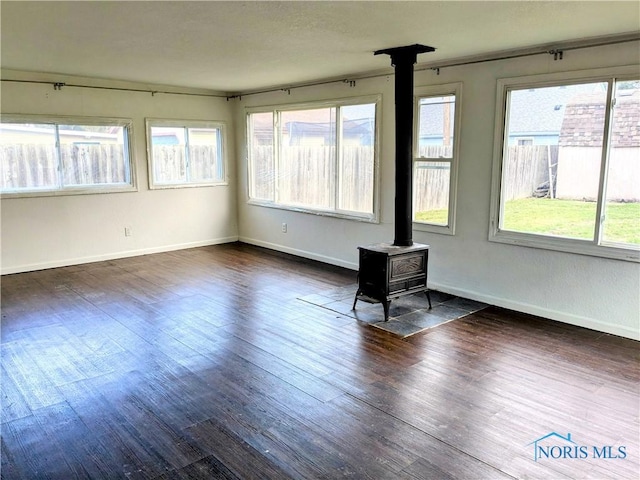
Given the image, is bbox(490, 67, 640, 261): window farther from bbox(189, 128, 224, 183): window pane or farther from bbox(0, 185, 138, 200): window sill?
bbox(0, 185, 138, 200): window sill

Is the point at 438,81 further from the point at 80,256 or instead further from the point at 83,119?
the point at 80,256

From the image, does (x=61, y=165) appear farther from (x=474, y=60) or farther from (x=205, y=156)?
(x=474, y=60)

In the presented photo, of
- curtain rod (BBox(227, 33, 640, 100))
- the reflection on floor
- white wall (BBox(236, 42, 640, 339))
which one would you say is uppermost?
curtain rod (BBox(227, 33, 640, 100))

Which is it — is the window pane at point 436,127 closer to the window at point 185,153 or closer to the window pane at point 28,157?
the window at point 185,153

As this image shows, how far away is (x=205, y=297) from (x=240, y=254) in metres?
2.07

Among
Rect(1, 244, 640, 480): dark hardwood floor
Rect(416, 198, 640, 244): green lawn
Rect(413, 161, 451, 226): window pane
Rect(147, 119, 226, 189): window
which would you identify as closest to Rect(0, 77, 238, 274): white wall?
Rect(147, 119, 226, 189): window

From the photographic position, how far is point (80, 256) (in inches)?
249

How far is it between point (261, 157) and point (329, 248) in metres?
1.97

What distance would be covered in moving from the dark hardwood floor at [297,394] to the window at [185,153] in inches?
108

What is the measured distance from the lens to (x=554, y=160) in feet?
13.7

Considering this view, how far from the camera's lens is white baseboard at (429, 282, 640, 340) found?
385 cm

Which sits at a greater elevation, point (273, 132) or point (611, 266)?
point (273, 132)

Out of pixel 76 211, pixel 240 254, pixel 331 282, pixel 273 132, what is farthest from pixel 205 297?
pixel 273 132

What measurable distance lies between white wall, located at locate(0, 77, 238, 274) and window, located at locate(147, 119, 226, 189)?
112 mm
